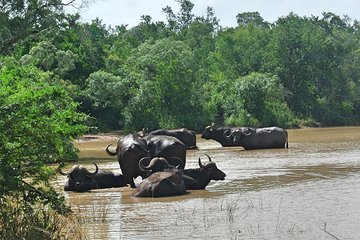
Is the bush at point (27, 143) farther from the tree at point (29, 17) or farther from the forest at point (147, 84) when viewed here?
the tree at point (29, 17)

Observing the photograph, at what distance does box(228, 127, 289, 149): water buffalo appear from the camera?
31250 millimetres

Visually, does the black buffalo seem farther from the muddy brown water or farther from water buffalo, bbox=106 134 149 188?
water buffalo, bbox=106 134 149 188

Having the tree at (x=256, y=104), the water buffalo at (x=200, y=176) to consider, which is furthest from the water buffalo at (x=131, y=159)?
the tree at (x=256, y=104)

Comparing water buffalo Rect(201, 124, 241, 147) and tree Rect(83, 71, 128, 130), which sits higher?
tree Rect(83, 71, 128, 130)

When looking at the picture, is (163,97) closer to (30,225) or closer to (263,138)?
(263,138)

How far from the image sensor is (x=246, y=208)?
1330 cm

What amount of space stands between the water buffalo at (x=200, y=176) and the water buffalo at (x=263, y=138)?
14540mm

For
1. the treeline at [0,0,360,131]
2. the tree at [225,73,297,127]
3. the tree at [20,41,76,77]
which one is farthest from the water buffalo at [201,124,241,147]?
the tree at [225,73,297,127]

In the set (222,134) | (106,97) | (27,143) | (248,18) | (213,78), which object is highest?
(248,18)

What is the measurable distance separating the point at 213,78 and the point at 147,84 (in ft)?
46.5

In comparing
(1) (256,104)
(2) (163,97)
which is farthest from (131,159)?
(1) (256,104)

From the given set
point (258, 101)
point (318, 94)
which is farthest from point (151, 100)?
point (318, 94)

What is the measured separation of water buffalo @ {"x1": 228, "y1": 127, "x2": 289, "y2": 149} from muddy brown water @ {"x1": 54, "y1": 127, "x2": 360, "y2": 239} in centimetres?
952

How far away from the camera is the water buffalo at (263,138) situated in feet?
103
